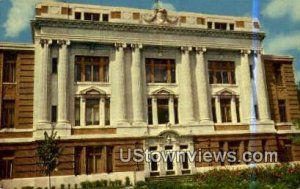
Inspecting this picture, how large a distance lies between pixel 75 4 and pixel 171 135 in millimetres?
15529

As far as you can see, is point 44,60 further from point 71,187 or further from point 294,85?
point 294,85

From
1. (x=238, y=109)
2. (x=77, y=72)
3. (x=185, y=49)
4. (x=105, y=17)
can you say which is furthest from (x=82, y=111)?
(x=238, y=109)

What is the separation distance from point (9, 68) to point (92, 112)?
8394 mm

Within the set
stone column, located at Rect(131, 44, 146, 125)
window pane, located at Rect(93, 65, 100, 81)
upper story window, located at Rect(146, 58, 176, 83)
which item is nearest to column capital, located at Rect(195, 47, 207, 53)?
upper story window, located at Rect(146, 58, 176, 83)

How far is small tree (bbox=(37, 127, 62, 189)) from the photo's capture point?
29.3 metres

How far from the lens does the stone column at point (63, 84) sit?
1308 inches

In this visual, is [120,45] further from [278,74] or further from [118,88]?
[278,74]

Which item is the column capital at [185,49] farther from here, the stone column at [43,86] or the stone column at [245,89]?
the stone column at [43,86]

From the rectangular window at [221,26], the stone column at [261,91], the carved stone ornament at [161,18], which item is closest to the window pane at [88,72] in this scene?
the carved stone ornament at [161,18]

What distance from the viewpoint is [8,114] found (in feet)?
108

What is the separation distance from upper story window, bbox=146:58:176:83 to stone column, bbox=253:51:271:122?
925 centimetres

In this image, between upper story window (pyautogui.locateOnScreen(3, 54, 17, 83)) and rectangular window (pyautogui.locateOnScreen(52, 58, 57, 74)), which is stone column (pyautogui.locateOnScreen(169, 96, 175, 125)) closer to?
rectangular window (pyautogui.locateOnScreen(52, 58, 57, 74))

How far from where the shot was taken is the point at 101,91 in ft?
116

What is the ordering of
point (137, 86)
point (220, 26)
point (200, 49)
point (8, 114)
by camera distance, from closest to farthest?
point (8, 114), point (137, 86), point (200, 49), point (220, 26)
